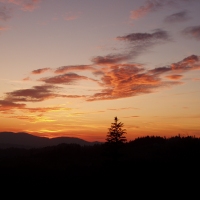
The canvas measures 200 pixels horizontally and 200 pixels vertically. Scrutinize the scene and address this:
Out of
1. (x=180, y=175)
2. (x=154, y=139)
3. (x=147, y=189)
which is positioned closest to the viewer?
(x=147, y=189)

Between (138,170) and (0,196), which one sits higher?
(138,170)

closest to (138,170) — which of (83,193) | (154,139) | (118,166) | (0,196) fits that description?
(118,166)

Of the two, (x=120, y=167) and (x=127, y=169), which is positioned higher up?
(x=120, y=167)

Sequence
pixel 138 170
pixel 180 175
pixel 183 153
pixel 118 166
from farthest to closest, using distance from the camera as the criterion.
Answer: pixel 183 153
pixel 118 166
pixel 138 170
pixel 180 175

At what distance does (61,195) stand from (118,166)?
5691mm

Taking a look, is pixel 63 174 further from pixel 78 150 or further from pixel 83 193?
pixel 78 150

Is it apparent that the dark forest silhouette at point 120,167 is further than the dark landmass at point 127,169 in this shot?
Yes

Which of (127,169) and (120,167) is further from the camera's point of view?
(120,167)

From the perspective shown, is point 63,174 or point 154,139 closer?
point 63,174

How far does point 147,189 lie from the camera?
15.5 meters

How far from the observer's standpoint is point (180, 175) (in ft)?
55.9

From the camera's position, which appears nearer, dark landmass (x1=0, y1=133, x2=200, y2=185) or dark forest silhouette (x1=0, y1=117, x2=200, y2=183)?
dark landmass (x1=0, y1=133, x2=200, y2=185)

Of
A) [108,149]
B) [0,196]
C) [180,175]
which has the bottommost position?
[0,196]

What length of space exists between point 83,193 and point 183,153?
1010 cm
